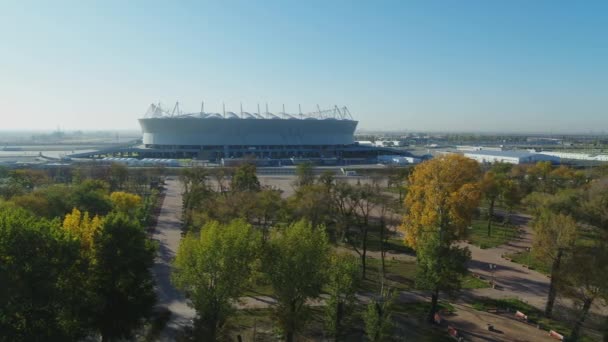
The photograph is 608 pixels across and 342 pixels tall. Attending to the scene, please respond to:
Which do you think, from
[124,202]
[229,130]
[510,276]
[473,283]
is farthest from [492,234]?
[229,130]

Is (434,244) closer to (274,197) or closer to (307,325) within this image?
(307,325)

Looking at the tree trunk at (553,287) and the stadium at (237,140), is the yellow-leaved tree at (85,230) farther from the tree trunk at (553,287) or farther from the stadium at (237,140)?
the stadium at (237,140)

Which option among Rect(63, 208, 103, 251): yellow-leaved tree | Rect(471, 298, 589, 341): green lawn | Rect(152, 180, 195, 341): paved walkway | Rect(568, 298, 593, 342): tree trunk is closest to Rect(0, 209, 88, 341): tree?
Rect(63, 208, 103, 251): yellow-leaved tree

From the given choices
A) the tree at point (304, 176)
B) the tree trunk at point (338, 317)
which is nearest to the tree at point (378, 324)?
the tree trunk at point (338, 317)

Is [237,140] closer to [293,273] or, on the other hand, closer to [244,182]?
[244,182]

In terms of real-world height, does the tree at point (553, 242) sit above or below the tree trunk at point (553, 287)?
above

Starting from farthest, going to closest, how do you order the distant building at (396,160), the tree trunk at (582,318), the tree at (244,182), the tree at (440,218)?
1. the distant building at (396,160)
2. the tree at (244,182)
3. the tree at (440,218)
4. the tree trunk at (582,318)
